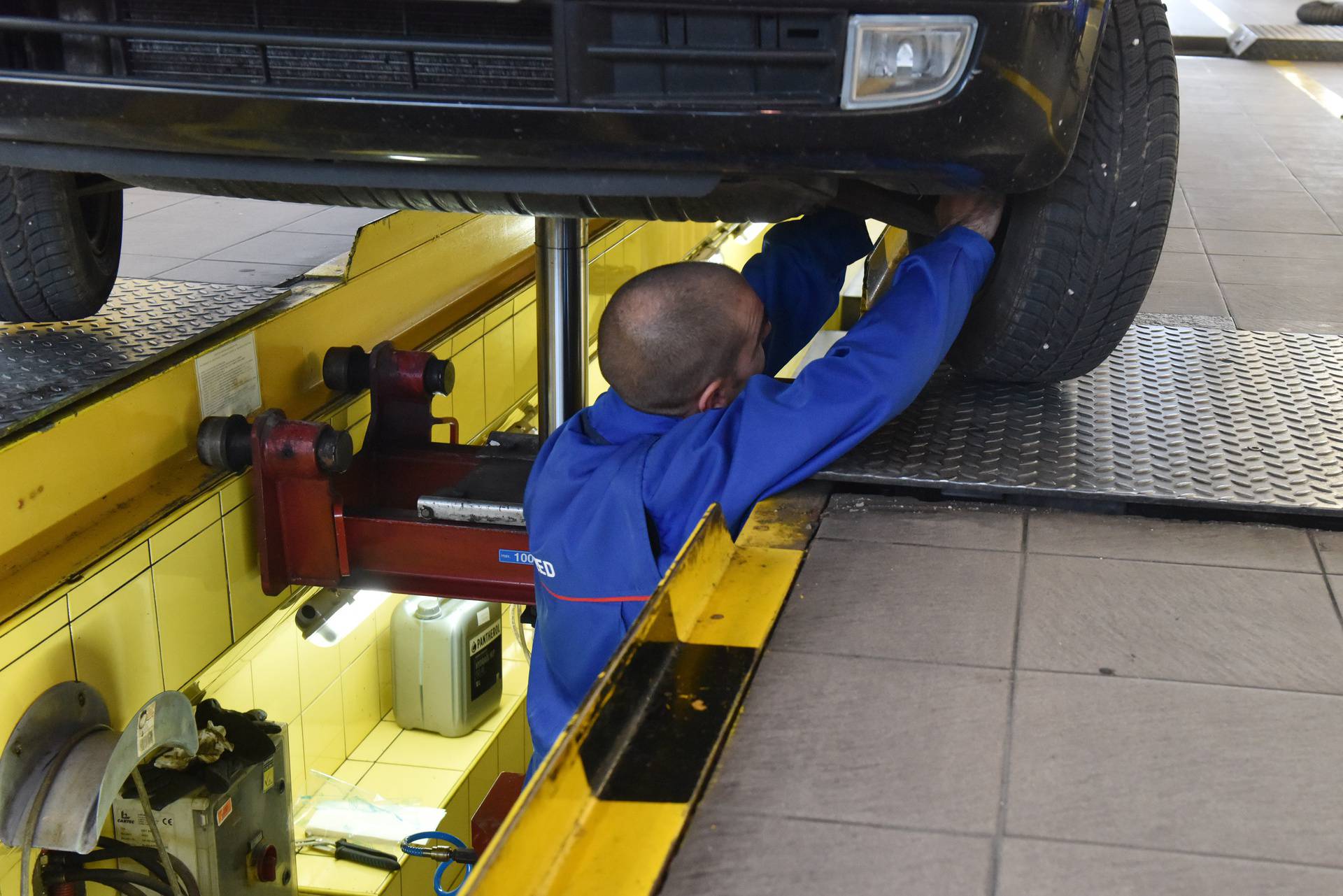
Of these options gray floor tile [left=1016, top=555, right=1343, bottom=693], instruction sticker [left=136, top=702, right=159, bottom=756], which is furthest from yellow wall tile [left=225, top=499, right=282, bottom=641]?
gray floor tile [left=1016, top=555, right=1343, bottom=693]

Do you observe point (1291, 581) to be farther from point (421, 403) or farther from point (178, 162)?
point (421, 403)

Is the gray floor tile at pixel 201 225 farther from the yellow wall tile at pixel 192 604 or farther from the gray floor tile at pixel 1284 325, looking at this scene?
the gray floor tile at pixel 1284 325

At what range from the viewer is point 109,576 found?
7.23 ft

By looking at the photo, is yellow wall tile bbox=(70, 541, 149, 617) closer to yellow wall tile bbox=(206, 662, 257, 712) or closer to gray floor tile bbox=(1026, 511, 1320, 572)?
yellow wall tile bbox=(206, 662, 257, 712)

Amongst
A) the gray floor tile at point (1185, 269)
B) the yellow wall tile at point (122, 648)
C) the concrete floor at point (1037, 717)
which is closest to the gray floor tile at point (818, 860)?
the concrete floor at point (1037, 717)

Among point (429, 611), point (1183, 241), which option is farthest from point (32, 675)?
point (1183, 241)

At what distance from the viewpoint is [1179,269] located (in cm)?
367

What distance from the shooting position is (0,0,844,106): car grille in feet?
4.76

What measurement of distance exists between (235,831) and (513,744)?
7.26ft

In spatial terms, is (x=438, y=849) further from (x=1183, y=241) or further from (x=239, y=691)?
(x=1183, y=241)

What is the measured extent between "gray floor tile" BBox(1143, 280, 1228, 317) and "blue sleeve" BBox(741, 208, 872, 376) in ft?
3.54

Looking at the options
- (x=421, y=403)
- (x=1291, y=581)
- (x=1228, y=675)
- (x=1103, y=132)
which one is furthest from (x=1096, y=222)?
(x=421, y=403)

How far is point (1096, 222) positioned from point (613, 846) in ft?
4.29

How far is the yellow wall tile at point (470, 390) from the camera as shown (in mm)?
3633
